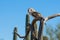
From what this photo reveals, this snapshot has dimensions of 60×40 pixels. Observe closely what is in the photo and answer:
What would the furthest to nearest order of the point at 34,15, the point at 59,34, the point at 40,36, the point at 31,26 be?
the point at 59,34, the point at 31,26, the point at 34,15, the point at 40,36

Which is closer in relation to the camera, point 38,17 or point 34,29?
point 38,17

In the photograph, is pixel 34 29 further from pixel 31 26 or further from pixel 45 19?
pixel 45 19

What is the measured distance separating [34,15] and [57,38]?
970 centimetres

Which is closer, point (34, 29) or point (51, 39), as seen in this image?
point (34, 29)

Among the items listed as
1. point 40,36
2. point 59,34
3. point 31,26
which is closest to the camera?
point 40,36

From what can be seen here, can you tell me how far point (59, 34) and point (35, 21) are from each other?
30.3 feet

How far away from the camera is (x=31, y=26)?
6.85 m

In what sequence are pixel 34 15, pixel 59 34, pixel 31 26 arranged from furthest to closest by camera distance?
pixel 59 34 → pixel 31 26 → pixel 34 15

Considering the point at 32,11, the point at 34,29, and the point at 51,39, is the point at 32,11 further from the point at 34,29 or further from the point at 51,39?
the point at 51,39

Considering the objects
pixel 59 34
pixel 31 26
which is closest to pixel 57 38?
pixel 59 34

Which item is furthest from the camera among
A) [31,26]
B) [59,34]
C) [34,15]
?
[59,34]

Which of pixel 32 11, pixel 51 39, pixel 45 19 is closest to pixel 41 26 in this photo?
pixel 45 19

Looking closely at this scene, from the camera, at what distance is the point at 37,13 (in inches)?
250

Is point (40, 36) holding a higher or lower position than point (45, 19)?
lower
